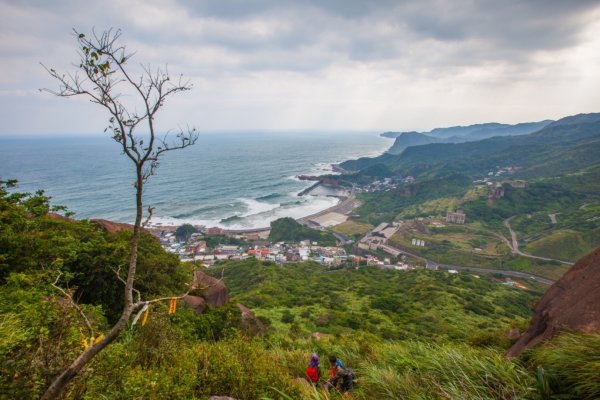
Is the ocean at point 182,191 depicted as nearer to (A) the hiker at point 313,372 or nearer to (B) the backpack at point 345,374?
(A) the hiker at point 313,372

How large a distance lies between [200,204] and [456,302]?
83.3 metres

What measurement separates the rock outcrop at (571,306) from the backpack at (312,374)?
5.24 m

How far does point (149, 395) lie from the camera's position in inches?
225

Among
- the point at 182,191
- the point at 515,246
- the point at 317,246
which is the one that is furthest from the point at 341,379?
the point at 182,191

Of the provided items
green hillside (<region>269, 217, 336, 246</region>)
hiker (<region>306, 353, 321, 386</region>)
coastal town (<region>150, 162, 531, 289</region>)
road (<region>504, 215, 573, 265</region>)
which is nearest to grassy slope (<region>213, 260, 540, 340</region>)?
coastal town (<region>150, 162, 531, 289</region>)

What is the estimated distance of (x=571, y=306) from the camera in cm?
784

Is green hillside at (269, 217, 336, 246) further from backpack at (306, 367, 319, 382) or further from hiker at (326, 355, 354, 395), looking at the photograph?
hiker at (326, 355, 354, 395)

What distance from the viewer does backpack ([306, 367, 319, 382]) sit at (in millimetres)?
8144

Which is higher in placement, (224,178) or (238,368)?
(238,368)

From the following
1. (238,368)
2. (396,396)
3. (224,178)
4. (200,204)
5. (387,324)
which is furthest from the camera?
(224,178)

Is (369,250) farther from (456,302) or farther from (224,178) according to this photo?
(224,178)

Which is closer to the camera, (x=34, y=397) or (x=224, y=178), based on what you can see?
(x=34, y=397)

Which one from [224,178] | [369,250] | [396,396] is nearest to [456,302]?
[396,396]

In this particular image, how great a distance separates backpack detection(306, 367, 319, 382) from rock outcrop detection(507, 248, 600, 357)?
524 centimetres
